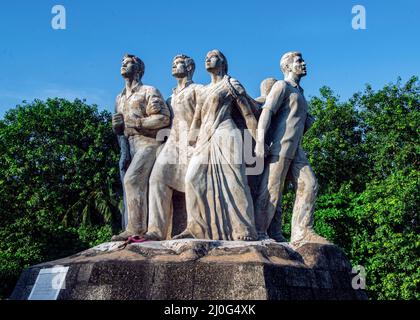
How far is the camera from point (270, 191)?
30.3 ft

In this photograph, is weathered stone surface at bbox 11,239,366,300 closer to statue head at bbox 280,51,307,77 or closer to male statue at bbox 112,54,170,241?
male statue at bbox 112,54,170,241

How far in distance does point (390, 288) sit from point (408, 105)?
28.3 feet

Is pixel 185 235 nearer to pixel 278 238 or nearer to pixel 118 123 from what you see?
pixel 278 238

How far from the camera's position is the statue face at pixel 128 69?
10.0m

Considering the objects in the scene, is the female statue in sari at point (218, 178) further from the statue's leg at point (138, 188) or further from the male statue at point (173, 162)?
the statue's leg at point (138, 188)

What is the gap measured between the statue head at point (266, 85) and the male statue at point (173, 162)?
4.07 feet

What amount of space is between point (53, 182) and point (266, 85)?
15529 mm

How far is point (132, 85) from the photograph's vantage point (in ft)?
33.1

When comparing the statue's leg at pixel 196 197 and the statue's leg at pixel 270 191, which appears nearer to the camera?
the statue's leg at pixel 196 197

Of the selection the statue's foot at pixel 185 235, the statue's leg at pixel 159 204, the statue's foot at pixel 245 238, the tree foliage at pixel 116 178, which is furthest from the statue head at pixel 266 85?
the tree foliage at pixel 116 178

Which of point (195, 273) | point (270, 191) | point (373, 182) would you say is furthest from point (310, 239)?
point (373, 182)

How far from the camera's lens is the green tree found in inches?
862
